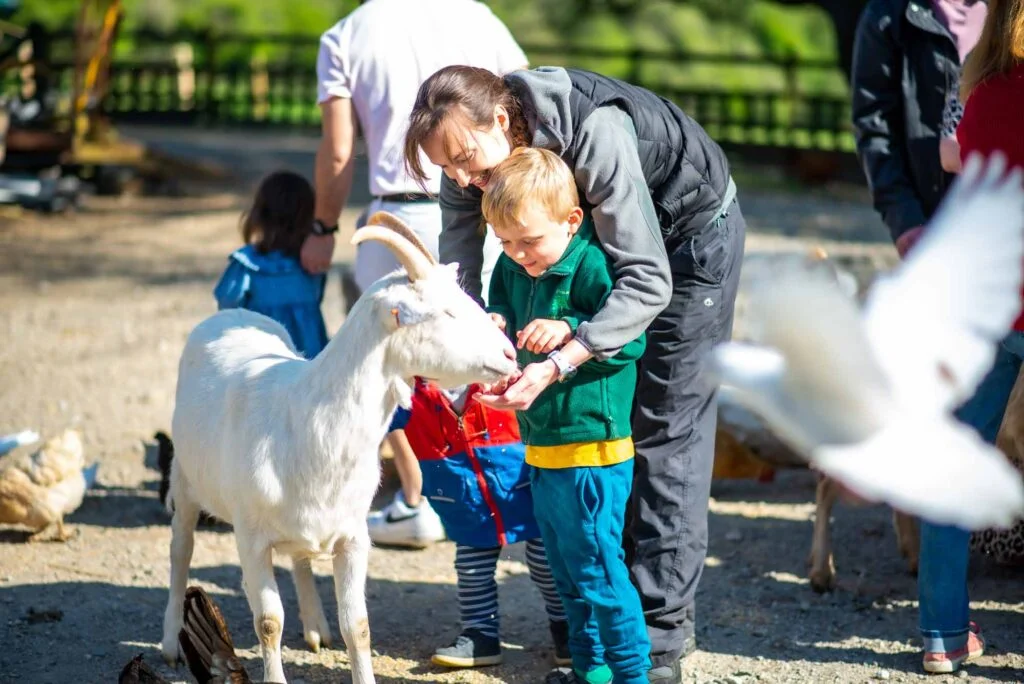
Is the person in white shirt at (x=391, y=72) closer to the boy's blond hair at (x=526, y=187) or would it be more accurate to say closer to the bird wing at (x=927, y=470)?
the boy's blond hair at (x=526, y=187)

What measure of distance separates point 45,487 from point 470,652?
7.49ft

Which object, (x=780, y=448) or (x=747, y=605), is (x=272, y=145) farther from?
(x=747, y=605)

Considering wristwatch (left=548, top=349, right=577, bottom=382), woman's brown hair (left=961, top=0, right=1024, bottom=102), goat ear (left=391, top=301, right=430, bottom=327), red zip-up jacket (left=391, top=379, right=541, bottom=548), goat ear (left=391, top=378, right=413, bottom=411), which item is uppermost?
woman's brown hair (left=961, top=0, right=1024, bottom=102)

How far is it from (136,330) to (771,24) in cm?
2294

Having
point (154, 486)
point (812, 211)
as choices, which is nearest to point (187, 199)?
point (812, 211)

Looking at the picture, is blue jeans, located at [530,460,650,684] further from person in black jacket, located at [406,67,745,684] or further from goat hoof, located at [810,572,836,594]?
goat hoof, located at [810,572,836,594]

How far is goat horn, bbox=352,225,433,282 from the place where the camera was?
3.17 metres

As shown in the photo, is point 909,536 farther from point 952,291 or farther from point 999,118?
point 952,291

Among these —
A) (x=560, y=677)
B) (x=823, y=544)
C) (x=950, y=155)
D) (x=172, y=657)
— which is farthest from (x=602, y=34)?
(x=560, y=677)

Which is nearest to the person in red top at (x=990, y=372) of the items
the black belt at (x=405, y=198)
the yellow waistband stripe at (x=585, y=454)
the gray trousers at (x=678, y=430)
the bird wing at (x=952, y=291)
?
the gray trousers at (x=678, y=430)

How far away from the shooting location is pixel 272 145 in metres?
19.7

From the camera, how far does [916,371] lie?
2.64 metres

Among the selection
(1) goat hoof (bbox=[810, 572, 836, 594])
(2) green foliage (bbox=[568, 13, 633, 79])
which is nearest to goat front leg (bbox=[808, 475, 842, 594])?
(1) goat hoof (bbox=[810, 572, 836, 594])

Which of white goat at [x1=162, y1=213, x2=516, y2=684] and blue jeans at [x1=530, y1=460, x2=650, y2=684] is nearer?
white goat at [x1=162, y1=213, x2=516, y2=684]
